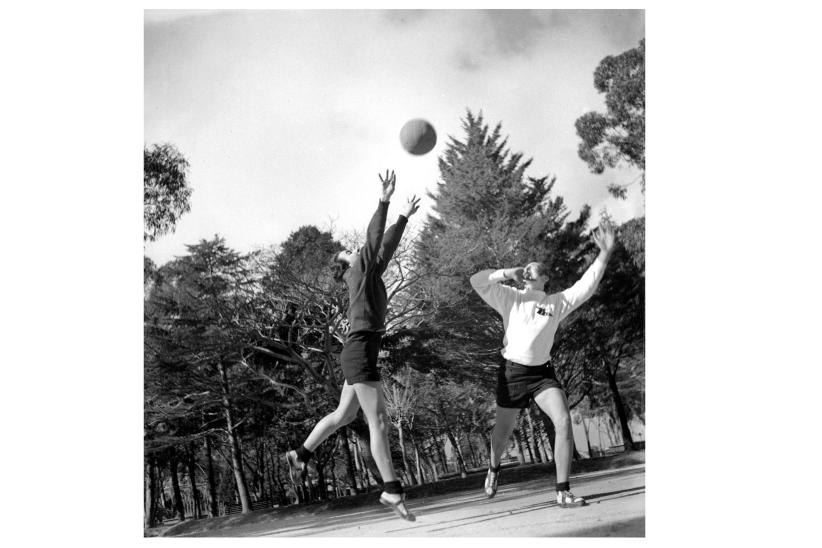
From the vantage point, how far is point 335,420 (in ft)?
Answer: 15.8

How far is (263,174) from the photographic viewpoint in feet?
22.1

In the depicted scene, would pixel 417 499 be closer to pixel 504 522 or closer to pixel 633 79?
pixel 504 522

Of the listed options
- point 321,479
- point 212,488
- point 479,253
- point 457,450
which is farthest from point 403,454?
point 479,253

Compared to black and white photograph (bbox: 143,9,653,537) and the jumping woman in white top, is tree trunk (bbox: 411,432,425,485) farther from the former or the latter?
the jumping woman in white top

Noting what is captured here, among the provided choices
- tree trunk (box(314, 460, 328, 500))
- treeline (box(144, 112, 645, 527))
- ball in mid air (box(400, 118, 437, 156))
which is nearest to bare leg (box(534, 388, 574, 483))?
ball in mid air (box(400, 118, 437, 156))

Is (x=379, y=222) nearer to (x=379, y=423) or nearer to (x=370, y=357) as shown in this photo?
(x=370, y=357)

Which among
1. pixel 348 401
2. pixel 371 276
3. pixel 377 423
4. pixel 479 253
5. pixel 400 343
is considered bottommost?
pixel 377 423

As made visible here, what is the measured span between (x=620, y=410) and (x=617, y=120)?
3542mm

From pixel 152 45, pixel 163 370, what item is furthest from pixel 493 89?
pixel 163 370

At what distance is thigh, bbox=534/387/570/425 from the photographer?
4.83 meters

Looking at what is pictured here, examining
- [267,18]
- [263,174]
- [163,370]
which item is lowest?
[163,370]

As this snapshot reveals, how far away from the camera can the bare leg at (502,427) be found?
203 inches

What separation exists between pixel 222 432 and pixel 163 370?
3.44 ft

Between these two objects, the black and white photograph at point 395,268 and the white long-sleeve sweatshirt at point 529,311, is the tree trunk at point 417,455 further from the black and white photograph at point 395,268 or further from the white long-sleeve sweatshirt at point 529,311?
the white long-sleeve sweatshirt at point 529,311
